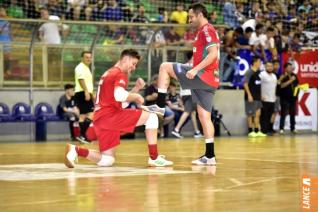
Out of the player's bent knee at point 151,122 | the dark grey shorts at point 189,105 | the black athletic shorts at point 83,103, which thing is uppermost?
the player's bent knee at point 151,122

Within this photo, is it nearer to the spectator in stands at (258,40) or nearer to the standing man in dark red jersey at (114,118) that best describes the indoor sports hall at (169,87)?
the spectator in stands at (258,40)

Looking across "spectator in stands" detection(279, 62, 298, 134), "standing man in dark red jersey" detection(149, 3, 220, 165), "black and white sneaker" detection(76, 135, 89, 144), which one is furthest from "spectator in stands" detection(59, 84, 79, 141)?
"standing man in dark red jersey" detection(149, 3, 220, 165)

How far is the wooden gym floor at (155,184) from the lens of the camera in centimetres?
717

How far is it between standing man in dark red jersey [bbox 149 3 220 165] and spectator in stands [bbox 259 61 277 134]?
1288cm

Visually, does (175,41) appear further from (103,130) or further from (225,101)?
(103,130)

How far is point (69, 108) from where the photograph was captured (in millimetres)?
22859

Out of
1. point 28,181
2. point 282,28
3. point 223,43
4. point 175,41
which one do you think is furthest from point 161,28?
point 28,181

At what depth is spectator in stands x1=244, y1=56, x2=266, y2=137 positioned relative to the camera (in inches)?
966

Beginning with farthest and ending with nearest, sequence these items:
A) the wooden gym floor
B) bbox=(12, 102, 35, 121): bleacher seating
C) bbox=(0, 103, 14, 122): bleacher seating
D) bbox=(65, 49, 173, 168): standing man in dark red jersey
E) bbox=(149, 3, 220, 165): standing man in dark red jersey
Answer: bbox=(12, 102, 35, 121): bleacher seating, bbox=(0, 103, 14, 122): bleacher seating, bbox=(149, 3, 220, 165): standing man in dark red jersey, bbox=(65, 49, 173, 168): standing man in dark red jersey, the wooden gym floor

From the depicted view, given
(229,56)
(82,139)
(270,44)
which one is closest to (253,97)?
(229,56)

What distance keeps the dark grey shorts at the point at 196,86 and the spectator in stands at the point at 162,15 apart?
1383 cm

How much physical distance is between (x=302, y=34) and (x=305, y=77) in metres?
1.69

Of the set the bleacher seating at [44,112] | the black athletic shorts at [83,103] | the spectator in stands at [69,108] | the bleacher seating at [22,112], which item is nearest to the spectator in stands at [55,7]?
the spectator in stands at [69,108]

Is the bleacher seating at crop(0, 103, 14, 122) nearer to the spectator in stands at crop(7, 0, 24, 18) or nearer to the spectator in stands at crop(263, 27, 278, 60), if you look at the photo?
the spectator in stands at crop(7, 0, 24, 18)
